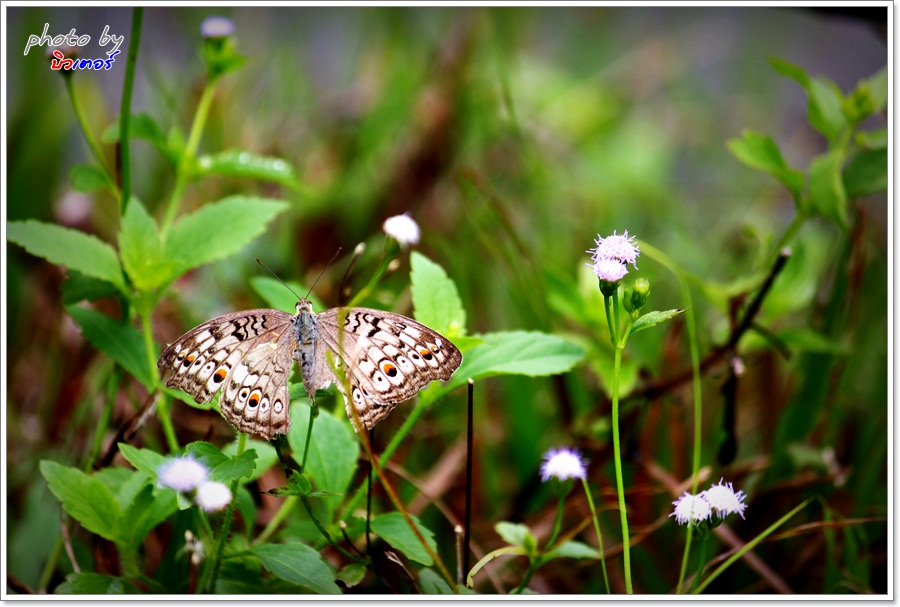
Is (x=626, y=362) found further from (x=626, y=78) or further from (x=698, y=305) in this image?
(x=626, y=78)

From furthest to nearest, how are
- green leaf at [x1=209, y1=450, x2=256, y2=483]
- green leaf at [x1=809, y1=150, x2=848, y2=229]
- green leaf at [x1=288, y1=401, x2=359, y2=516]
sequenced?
green leaf at [x1=809, y1=150, x2=848, y2=229], green leaf at [x1=288, y1=401, x2=359, y2=516], green leaf at [x1=209, y1=450, x2=256, y2=483]

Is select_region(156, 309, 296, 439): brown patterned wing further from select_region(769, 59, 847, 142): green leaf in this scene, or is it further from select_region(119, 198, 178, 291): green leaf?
select_region(769, 59, 847, 142): green leaf

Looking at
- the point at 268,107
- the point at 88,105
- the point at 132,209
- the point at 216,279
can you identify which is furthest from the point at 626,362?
the point at 88,105

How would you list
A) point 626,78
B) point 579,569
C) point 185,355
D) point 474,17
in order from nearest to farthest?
point 185,355 → point 579,569 → point 474,17 → point 626,78

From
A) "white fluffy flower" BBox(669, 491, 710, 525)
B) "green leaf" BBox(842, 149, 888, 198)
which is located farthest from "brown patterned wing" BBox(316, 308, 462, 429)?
"green leaf" BBox(842, 149, 888, 198)

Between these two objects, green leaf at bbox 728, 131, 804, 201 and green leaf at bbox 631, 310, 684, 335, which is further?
green leaf at bbox 728, 131, 804, 201

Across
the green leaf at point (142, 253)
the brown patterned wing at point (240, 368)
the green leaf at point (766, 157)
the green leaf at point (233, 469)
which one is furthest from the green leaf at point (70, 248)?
the green leaf at point (766, 157)

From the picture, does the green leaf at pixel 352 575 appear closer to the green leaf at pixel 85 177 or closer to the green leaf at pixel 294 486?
the green leaf at pixel 294 486
